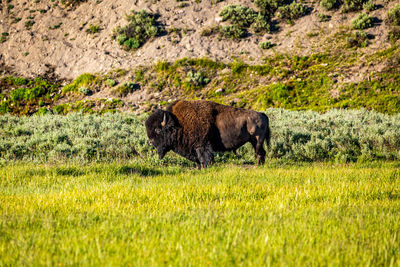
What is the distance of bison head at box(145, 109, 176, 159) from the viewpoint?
31.1ft

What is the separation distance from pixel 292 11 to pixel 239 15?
16.4ft

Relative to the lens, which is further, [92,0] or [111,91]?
[92,0]

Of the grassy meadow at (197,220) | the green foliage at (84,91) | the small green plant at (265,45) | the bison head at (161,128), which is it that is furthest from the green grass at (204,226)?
the small green plant at (265,45)

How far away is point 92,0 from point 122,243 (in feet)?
141

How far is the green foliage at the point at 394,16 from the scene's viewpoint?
27.1 metres

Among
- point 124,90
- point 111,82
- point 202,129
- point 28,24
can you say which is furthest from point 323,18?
point 28,24

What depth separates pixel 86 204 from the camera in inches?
182

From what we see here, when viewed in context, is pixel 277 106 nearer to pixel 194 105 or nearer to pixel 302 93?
pixel 302 93

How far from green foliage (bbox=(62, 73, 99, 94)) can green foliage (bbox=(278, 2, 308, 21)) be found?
18.6 meters

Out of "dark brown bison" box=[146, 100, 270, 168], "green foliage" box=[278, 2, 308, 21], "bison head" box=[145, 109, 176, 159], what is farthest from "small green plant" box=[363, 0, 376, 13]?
"bison head" box=[145, 109, 176, 159]

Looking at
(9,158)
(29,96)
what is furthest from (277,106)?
(29,96)

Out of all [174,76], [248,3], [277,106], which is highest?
[248,3]

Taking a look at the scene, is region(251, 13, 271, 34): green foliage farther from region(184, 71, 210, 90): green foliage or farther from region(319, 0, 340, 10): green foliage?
region(184, 71, 210, 90): green foliage

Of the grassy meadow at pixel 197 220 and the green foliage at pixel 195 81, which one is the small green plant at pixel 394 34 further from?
the grassy meadow at pixel 197 220
